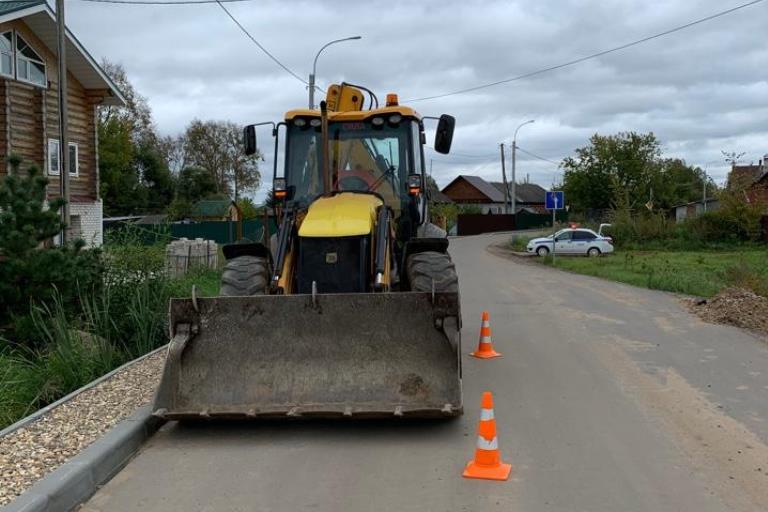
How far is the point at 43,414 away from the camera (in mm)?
6629

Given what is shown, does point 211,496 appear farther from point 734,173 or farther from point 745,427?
point 734,173

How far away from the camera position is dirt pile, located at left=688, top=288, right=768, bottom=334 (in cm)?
1313

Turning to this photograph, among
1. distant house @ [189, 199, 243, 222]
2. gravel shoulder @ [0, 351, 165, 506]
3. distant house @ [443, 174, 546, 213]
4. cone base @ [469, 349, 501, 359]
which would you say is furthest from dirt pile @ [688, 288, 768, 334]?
distant house @ [443, 174, 546, 213]

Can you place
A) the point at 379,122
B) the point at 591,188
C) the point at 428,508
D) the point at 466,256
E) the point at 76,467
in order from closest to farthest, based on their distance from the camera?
the point at 428,508 < the point at 76,467 < the point at 379,122 < the point at 466,256 < the point at 591,188

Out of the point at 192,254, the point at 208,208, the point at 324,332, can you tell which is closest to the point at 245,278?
the point at 324,332

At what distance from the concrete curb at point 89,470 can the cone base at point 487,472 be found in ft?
8.36

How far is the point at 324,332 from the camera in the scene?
22.5ft

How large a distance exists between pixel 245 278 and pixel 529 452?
11.6ft

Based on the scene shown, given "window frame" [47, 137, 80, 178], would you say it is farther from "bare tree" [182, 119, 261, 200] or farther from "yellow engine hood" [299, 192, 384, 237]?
"bare tree" [182, 119, 261, 200]

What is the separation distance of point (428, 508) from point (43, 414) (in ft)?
11.8

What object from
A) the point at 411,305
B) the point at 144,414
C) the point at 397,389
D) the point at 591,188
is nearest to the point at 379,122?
the point at 411,305

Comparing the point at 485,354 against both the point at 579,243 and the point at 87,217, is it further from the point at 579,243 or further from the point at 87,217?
the point at 579,243

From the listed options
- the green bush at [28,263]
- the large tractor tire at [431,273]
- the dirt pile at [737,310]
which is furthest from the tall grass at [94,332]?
the dirt pile at [737,310]

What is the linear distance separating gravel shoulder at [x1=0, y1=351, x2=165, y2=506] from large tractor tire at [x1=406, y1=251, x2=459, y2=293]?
111 inches
